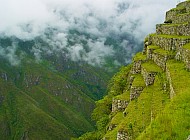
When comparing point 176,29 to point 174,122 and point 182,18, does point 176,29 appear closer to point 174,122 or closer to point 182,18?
point 182,18

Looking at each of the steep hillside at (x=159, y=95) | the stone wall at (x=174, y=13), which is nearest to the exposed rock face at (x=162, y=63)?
the steep hillside at (x=159, y=95)

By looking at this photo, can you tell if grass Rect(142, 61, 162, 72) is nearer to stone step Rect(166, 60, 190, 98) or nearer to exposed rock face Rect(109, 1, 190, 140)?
exposed rock face Rect(109, 1, 190, 140)

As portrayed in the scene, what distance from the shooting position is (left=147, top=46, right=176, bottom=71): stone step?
3165cm

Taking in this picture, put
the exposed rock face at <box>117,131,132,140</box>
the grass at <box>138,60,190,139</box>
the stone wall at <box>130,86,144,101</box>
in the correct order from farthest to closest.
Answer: the stone wall at <box>130,86,144,101</box>, the exposed rock face at <box>117,131,132,140</box>, the grass at <box>138,60,190,139</box>

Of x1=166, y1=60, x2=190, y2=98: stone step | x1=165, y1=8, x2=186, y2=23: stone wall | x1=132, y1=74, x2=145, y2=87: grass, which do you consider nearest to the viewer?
x1=166, y1=60, x2=190, y2=98: stone step

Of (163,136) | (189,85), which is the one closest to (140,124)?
(189,85)

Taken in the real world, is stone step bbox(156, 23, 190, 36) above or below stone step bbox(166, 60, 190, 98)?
above

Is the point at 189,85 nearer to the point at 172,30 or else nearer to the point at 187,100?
the point at 187,100

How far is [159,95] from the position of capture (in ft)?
85.5

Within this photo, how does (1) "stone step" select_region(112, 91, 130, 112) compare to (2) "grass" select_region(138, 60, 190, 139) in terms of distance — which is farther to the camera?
(1) "stone step" select_region(112, 91, 130, 112)

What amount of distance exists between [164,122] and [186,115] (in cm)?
Result: 121

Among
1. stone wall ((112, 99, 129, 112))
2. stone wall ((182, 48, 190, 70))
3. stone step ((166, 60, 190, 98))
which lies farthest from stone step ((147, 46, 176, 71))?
stone wall ((112, 99, 129, 112))

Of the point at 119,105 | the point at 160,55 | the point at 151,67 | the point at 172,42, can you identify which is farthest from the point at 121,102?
the point at 172,42

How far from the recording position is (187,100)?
17.8 meters
